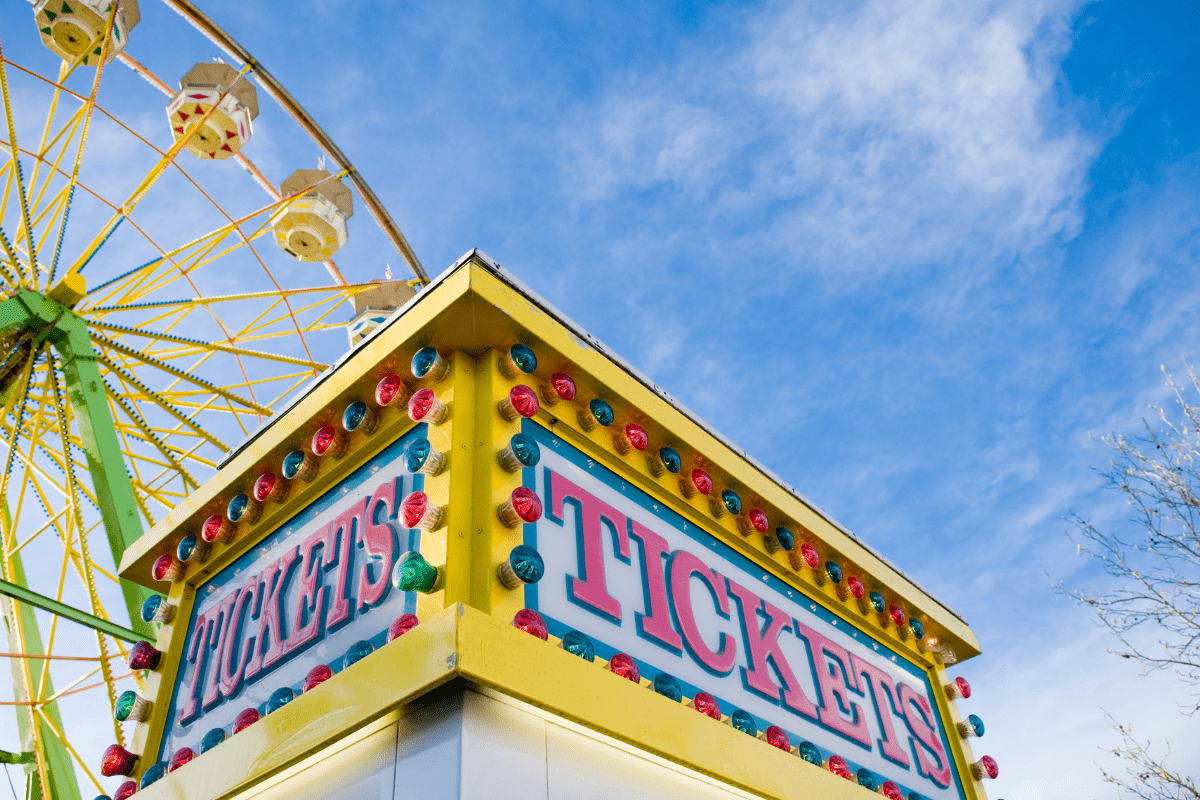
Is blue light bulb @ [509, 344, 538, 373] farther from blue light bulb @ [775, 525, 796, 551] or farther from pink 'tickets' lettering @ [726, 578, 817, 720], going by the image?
blue light bulb @ [775, 525, 796, 551]

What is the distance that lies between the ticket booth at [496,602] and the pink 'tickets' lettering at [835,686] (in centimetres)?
2

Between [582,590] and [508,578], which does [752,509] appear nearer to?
[582,590]

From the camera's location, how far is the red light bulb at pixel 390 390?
332cm

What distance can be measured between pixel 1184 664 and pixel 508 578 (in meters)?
8.44

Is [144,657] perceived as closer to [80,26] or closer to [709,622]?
[709,622]

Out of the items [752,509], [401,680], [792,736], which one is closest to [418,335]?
[401,680]

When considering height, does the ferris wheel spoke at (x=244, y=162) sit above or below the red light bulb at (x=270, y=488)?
above

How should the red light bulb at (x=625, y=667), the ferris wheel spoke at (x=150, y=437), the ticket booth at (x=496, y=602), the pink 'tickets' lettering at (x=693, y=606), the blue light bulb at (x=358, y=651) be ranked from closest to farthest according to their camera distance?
1. the ticket booth at (x=496, y=602)
2. the blue light bulb at (x=358, y=651)
3. the red light bulb at (x=625, y=667)
4. the pink 'tickets' lettering at (x=693, y=606)
5. the ferris wheel spoke at (x=150, y=437)

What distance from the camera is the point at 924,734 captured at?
5027mm

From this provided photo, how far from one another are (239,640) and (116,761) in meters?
0.72

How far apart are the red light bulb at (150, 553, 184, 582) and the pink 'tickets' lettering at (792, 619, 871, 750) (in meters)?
2.95

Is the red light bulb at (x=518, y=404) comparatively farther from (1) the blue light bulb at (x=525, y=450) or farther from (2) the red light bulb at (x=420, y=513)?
(2) the red light bulb at (x=420, y=513)

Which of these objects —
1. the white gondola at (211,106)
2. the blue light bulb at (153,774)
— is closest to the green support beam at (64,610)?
the blue light bulb at (153,774)

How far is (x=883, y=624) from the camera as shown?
5.19 meters
